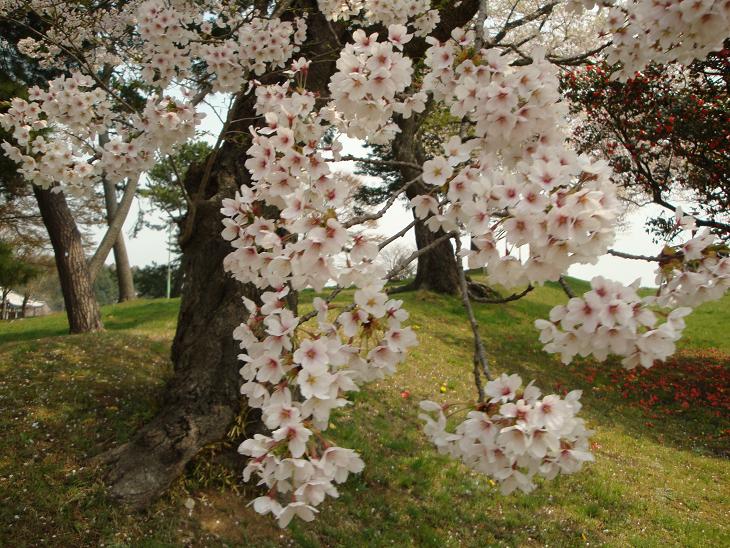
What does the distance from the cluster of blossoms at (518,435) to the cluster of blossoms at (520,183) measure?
388mm

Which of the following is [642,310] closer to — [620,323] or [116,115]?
[620,323]

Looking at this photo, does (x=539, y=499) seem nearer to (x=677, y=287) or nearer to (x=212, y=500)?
(x=212, y=500)

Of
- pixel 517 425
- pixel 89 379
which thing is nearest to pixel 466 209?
pixel 517 425

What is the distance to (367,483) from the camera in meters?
4.95

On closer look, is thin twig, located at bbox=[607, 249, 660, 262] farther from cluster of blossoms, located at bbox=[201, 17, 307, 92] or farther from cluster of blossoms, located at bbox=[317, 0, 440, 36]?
cluster of blossoms, located at bbox=[201, 17, 307, 92]

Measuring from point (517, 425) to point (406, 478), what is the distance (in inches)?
150

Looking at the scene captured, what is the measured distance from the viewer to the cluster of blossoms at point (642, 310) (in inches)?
63.6

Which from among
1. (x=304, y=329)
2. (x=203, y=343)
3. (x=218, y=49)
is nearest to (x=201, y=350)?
(x=203, y=343)

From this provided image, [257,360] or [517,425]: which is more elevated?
[257,360]

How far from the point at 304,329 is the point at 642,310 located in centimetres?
114

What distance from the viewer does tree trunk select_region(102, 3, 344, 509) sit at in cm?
420

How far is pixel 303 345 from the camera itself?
5.86ft

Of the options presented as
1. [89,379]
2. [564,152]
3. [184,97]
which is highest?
[184,97]

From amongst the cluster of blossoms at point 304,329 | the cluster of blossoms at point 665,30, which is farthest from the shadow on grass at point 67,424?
the cluster of blossoms at point 665,30
